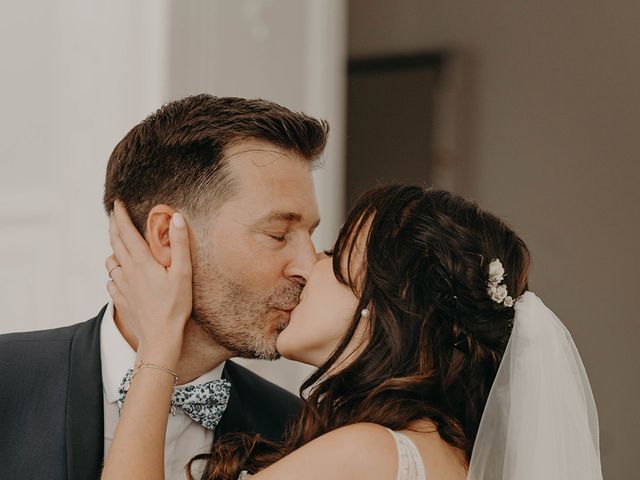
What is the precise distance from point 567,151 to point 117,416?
2.56 meters

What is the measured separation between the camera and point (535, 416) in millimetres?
1768

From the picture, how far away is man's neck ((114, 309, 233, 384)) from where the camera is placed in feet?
7.11

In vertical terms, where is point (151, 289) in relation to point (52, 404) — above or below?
above

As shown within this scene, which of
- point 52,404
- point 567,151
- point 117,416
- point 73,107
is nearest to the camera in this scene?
point 52,404

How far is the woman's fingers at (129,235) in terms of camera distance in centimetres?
209

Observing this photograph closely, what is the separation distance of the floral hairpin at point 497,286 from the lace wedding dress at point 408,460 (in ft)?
1.15

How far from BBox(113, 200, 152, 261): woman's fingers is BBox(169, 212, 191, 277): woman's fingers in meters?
0.06

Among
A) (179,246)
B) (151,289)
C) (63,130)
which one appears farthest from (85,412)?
(63,130)

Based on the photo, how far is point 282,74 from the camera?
3.31 meters

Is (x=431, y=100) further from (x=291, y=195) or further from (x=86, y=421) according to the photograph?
(x=86, y=421)

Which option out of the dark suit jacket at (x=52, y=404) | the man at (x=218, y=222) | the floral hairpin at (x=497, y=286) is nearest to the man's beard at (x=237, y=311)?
the man at (x=218, y=222)

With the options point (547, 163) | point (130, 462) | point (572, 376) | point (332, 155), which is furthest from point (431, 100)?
point (130, 462)

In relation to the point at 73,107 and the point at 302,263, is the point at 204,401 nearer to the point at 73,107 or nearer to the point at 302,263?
the point at 302,263

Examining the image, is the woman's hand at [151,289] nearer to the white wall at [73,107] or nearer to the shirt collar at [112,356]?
the shirt collar at [112,356]
